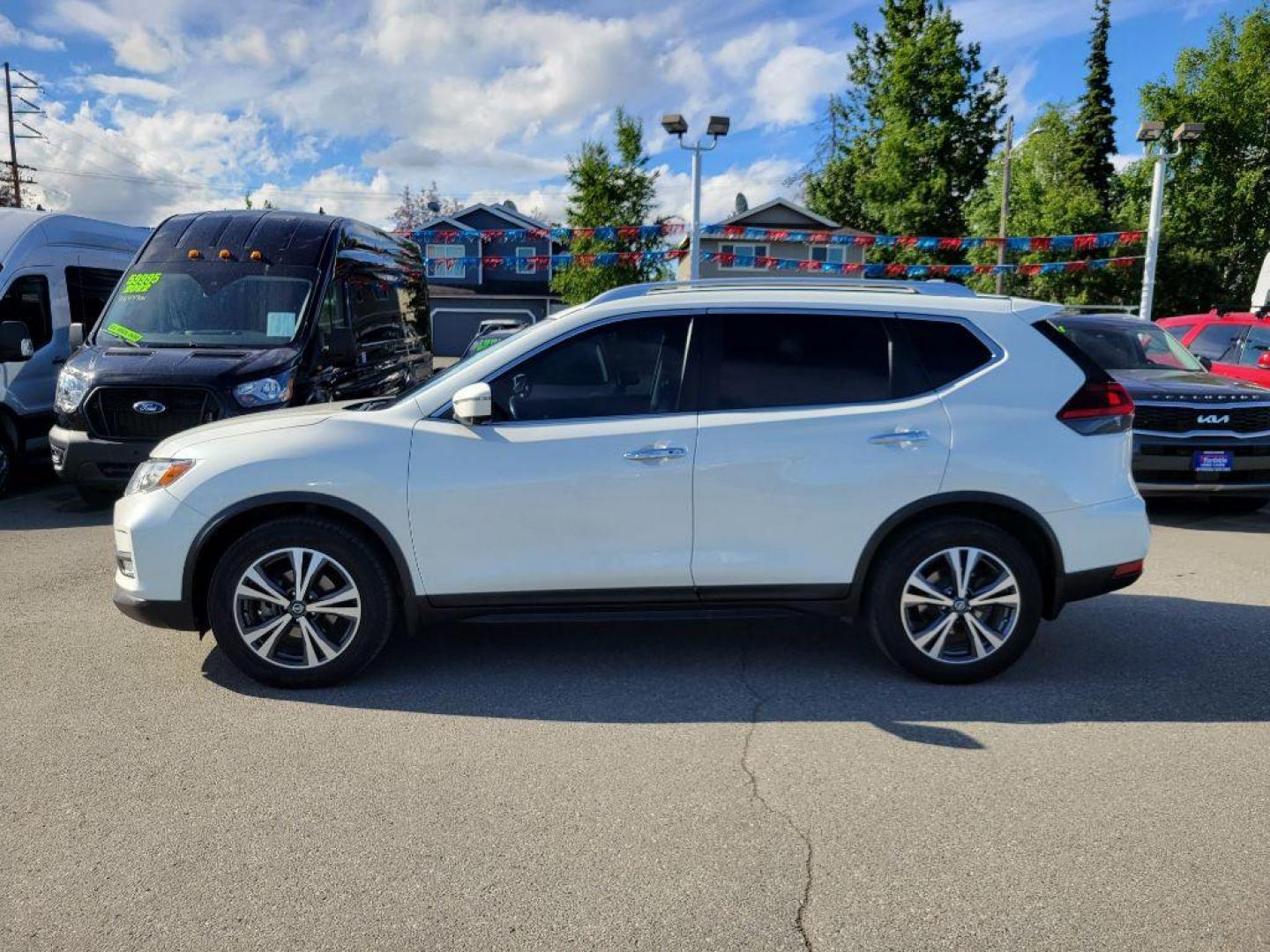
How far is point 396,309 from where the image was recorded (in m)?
11.0

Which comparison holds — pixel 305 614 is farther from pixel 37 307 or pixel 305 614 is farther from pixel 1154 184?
pixel 1154 184

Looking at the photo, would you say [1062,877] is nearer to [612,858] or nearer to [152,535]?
[612,858]

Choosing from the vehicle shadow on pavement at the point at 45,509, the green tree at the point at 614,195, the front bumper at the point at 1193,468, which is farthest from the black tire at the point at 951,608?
the green tree at the point at 614,195

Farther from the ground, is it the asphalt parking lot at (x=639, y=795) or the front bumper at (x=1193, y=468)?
the front bumper at (x=1193, y=468)

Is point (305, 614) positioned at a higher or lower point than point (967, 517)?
lower

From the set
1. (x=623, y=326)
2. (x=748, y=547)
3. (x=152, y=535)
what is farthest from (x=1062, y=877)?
(x=152, y=535)

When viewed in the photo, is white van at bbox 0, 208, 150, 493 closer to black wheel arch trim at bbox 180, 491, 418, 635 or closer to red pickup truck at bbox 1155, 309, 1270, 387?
black wheel arch trim at bbox 180, 491, 418, 635

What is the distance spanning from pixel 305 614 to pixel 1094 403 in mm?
3593

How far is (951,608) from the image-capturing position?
14.4ft

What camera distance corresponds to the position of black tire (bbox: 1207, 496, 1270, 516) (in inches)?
362

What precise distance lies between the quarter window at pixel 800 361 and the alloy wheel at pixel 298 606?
1.84 metres

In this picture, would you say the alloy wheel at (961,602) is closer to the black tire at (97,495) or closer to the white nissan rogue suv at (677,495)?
the white nissan rogue suv at (677,495)

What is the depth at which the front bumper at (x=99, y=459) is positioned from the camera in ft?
25.5

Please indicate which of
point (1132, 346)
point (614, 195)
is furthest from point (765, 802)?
point (614, 195)
